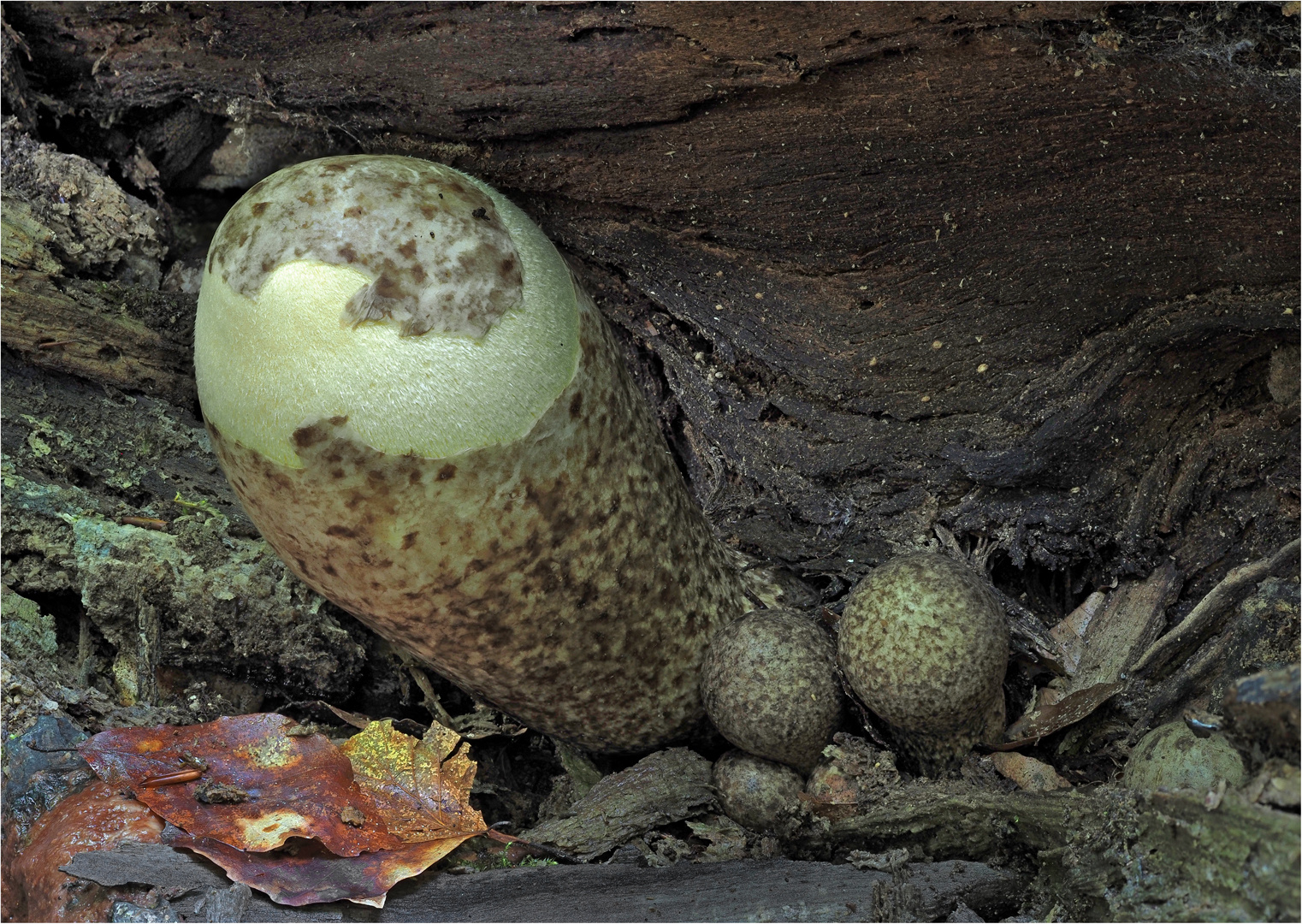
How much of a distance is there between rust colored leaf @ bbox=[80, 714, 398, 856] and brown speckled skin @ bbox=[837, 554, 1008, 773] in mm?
1242

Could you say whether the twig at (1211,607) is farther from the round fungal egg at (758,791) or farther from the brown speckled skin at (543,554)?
the brown speckled skin at (543,554)

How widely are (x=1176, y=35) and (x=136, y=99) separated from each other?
286cm

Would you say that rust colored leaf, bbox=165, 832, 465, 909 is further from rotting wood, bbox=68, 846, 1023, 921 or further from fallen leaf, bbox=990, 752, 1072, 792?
fallen leaf, bbox=990, 752, 1072, 792

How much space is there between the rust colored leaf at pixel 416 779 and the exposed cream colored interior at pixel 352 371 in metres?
0.80

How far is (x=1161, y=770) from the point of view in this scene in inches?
96.8

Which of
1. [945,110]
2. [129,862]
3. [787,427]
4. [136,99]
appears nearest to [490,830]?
[129,862]

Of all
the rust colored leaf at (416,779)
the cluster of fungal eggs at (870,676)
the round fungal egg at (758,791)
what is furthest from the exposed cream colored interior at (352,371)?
the round fungal egg at (758,791)

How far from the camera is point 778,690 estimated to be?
2.78 m

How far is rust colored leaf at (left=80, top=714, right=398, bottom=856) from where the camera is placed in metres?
2.45

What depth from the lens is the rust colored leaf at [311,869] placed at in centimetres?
233

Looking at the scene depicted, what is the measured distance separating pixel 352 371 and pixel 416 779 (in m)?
1.09

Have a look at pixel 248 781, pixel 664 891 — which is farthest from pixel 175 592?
pixel 664 891

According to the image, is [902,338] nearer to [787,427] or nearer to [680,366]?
[787,427]

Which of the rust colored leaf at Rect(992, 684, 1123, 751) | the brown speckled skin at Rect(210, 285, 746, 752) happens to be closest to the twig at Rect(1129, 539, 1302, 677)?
the rust colored leaf at Rect(992, 684, 1123, 751)
